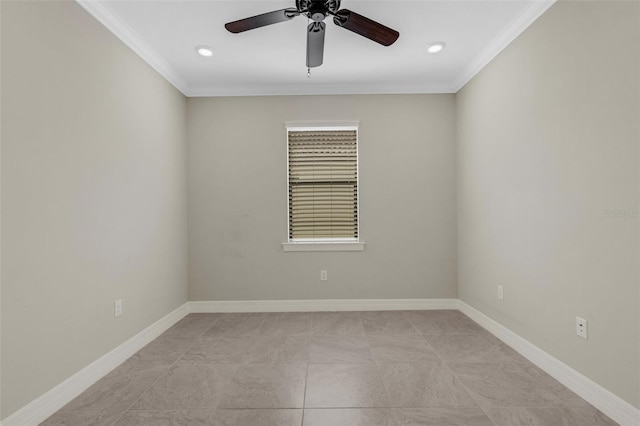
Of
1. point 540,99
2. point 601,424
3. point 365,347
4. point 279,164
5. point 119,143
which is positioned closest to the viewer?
→ point 601,424

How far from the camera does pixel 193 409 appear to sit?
180 cm

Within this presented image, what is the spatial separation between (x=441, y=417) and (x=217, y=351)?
1738mm

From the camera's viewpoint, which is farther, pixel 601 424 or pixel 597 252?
pixel 597 252

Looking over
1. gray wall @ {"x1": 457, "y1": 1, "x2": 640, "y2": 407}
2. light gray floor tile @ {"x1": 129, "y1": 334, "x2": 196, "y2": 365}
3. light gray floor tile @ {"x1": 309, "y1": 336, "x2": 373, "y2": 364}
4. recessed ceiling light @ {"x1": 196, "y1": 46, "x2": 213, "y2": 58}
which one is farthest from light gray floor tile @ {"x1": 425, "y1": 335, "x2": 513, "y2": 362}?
recessed ceiling light @ {"x1": 196, "y1": 46, "x2": 213, "y2": 58}

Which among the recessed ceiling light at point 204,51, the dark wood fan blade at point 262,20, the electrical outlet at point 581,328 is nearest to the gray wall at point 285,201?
the recessed ceiling light at point 204,51

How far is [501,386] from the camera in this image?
2006mm

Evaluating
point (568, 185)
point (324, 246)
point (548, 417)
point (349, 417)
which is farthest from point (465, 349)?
point (324, 246)

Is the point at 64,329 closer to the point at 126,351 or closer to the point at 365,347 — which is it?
the point at 126,351

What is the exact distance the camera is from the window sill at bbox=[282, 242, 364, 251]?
12.0ft

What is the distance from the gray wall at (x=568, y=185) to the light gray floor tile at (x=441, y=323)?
13.5 inches

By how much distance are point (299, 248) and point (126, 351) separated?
1.87m

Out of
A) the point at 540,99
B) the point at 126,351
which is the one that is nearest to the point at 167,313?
the point at 126,351

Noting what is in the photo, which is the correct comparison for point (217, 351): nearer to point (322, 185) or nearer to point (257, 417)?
point (257, 417)

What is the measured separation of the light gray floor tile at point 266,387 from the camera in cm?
186
